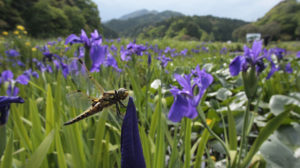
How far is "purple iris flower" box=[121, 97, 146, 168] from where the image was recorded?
10.7 inches

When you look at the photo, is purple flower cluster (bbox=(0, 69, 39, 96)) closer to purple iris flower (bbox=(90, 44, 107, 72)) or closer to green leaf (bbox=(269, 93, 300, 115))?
purple iris flower (bbox=(90, 44, 107, 72))

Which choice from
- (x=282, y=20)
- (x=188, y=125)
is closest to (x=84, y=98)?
(x=188, y=125)

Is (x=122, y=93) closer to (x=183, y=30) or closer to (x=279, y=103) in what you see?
(x=279, y=103)

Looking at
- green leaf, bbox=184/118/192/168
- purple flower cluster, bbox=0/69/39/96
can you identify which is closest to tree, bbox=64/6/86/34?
purple flower cluster, bbox=0/69/39/96

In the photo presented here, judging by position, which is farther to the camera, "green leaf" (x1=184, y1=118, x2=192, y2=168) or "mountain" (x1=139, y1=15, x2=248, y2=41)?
"mountain" (x1=139, y1=15, x2=248, y2=41)

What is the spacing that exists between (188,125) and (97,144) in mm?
369

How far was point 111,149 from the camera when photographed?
34.7 inches

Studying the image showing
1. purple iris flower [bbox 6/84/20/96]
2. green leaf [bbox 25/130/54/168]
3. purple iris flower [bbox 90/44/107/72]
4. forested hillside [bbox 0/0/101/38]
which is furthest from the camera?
forested hillside [bbox 0/0/101/38]

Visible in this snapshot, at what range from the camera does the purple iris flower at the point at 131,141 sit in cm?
27

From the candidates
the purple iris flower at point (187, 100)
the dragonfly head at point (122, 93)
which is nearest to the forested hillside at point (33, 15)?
the purple iris flower at point (187, 100)

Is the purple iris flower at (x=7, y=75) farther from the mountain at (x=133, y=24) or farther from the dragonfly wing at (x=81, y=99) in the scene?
the dragonfly wing at (x=81, y=99)

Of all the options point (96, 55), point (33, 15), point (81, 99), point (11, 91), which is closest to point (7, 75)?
point (11, 91)

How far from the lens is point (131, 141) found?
0.28 metres

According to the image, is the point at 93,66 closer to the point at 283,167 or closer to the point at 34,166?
the point at 34,166
